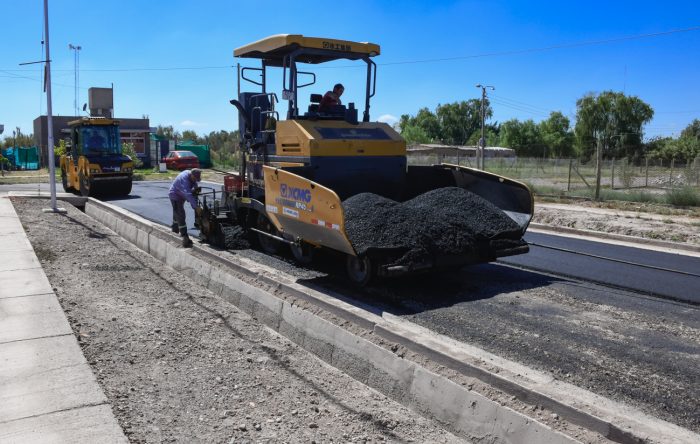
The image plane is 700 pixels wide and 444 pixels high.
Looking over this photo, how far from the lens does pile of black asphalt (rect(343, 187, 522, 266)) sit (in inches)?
256

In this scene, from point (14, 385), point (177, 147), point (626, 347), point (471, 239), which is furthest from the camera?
point (177, 147)

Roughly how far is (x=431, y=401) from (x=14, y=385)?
3.07 metres

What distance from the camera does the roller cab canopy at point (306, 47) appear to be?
8.32 meters

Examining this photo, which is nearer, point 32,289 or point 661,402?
point 661,402

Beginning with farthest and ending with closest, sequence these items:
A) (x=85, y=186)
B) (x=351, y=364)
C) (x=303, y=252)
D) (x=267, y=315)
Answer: (x=85, y=186), (x=303, y=252), (x=267, y=315), (x=351, y=364)

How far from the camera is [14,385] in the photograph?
4.27 m

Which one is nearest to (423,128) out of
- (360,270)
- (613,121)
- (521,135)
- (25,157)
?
(521,135)

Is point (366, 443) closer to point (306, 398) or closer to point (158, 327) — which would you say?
point (306, 398)

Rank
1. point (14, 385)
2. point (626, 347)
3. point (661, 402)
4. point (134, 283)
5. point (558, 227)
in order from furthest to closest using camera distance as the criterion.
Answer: point (558, 227)
point (134, 283)
point (626, 347)
point (14, 385)
point (661, 402)

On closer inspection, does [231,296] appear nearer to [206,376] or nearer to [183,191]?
[206,376]

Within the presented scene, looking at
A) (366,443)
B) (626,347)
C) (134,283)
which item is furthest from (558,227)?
(366,443)

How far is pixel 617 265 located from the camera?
8.48 metres

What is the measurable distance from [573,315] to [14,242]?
29.7 ft

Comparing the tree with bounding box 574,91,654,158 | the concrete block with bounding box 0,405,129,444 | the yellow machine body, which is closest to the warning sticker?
the concrete block with bounding box 0,405,129,444
